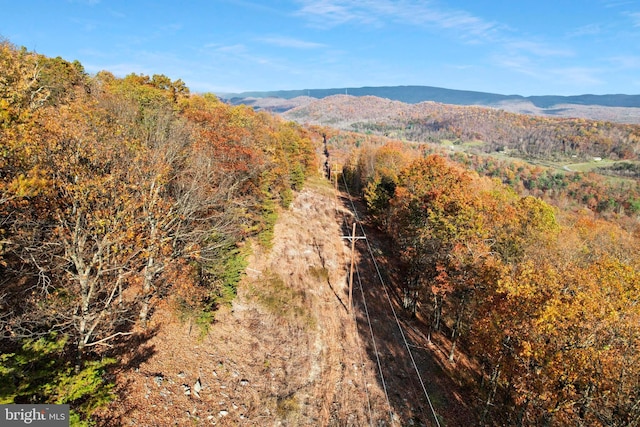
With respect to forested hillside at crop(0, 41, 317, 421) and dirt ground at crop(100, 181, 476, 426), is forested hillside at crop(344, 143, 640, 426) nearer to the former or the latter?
→ dirt ground at crop(100, 181, 476, 426)

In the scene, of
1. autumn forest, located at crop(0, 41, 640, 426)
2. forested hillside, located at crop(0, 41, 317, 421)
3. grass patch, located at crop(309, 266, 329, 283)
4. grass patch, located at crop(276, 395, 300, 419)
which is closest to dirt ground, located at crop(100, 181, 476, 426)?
grass patch, located at crop(276, 395, 300, 419)

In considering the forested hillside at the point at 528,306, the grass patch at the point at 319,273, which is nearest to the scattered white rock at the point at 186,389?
the forested hillside at the point at 528,306

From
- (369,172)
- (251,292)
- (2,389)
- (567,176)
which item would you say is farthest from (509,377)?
(567,176)

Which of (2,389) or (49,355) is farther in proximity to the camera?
(49,355)

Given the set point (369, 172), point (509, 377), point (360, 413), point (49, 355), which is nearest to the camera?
point (49, 355)

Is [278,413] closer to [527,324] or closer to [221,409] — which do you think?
[221,409]

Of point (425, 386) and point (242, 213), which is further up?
point (242, 213)

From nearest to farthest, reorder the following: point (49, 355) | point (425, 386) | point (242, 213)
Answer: point (49, 355) → point (425, 386) → point (242, 213)
